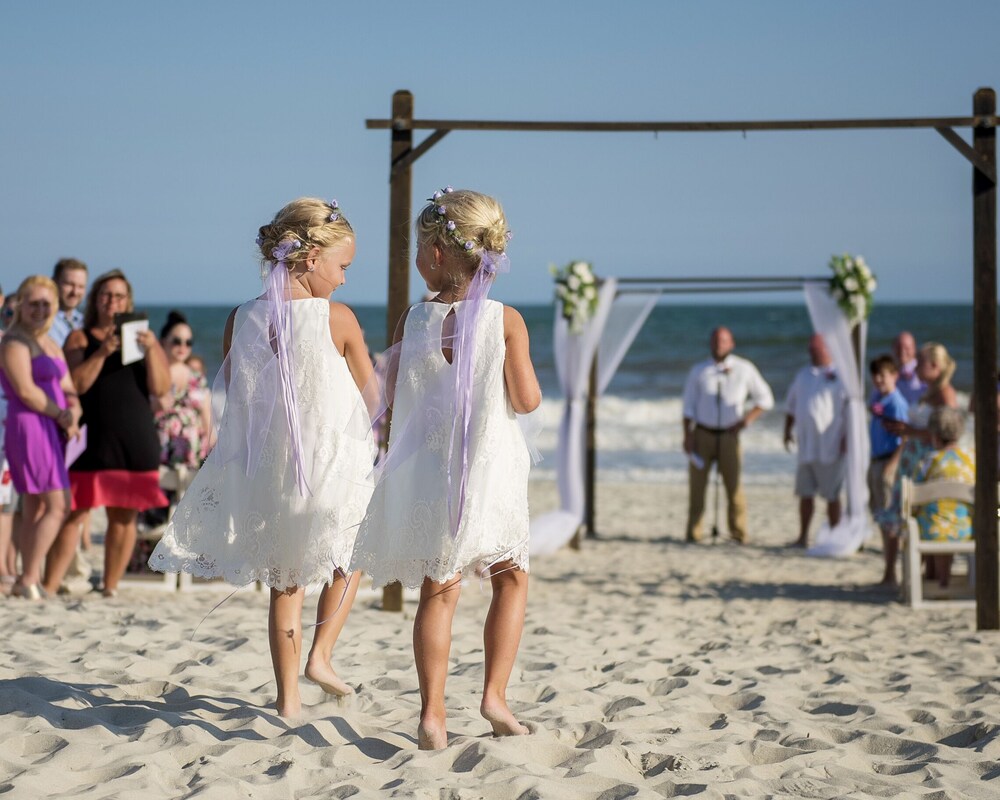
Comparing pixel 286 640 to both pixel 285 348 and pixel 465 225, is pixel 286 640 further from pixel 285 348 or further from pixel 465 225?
pixel 465 225

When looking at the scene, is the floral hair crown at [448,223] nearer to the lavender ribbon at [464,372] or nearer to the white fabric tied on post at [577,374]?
the lavender ribbon at [464,372]

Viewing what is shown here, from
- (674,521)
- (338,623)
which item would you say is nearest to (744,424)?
(674,521)

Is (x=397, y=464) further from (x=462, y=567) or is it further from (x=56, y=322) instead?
(x=56, y=322)

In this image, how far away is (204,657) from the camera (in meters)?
4.92

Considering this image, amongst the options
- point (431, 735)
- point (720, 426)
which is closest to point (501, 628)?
point (431, 735)

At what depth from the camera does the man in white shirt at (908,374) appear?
973cm

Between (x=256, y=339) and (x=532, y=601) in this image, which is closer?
(x=256, y=339)

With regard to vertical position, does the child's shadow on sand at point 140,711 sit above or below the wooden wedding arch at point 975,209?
below

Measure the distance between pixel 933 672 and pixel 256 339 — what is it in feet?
11.5

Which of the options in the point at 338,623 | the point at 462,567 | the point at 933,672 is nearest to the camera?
the point at 462,567

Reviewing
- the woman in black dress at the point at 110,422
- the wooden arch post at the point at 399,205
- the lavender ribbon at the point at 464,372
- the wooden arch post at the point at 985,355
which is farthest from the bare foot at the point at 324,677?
the wooden arch post at the point at 985,355

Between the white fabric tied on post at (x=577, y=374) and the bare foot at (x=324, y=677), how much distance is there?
6026 mm

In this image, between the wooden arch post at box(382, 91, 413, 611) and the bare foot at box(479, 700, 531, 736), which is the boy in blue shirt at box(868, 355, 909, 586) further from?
the bare foot at box(479, 700, 531, 736)

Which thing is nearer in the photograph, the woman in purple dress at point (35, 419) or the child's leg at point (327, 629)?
the child's leg at point (327, 629)
